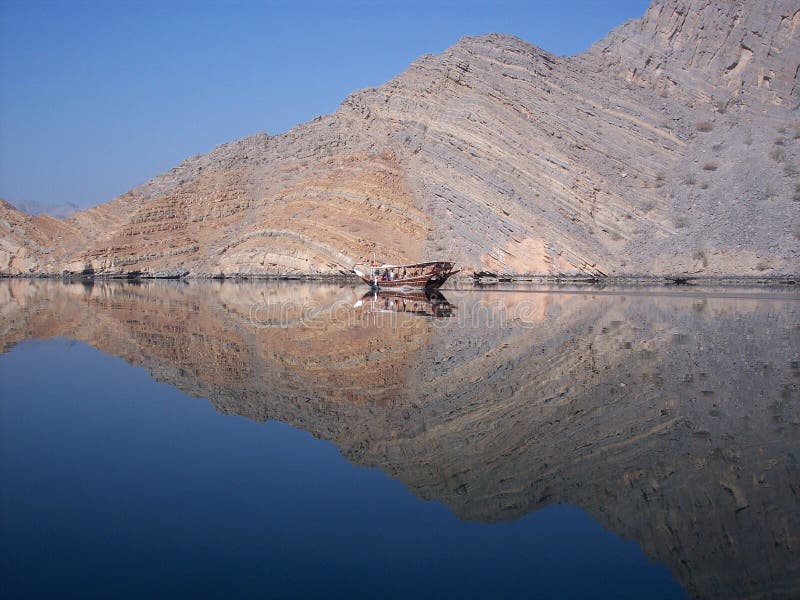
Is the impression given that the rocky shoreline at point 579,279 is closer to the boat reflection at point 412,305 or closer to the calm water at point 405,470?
the boat reflection at point 412,305

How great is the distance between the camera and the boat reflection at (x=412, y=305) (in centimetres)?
2701

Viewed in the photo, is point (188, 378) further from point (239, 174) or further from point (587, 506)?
point (239, 174)

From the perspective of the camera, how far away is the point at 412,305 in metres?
31.7

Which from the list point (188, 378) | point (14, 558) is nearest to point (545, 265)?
point (188, 378)

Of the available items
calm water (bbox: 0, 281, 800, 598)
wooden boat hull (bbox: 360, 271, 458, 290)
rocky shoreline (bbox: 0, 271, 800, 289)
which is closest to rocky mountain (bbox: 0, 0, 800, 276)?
rocky shoreline (bbox: 0, 271, 800, 289)

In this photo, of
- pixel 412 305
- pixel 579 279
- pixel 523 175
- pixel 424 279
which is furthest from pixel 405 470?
pixel 523 175

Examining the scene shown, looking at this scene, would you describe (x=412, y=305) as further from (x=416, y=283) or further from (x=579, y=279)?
(x=579, y=279)

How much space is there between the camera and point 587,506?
7.07m

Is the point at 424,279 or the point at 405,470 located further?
the point at 424,279

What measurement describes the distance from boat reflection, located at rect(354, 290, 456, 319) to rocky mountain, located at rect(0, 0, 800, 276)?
12.3 metres

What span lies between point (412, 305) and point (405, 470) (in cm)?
2356

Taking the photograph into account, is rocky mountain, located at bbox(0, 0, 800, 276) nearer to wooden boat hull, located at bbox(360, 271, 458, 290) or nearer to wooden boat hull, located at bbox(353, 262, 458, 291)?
wooden boat hull, located at bbox(353, 262, 458, 291)

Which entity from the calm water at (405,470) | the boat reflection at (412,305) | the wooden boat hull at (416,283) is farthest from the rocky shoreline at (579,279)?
the calm water at (405,470)

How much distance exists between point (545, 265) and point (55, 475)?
148 feet
